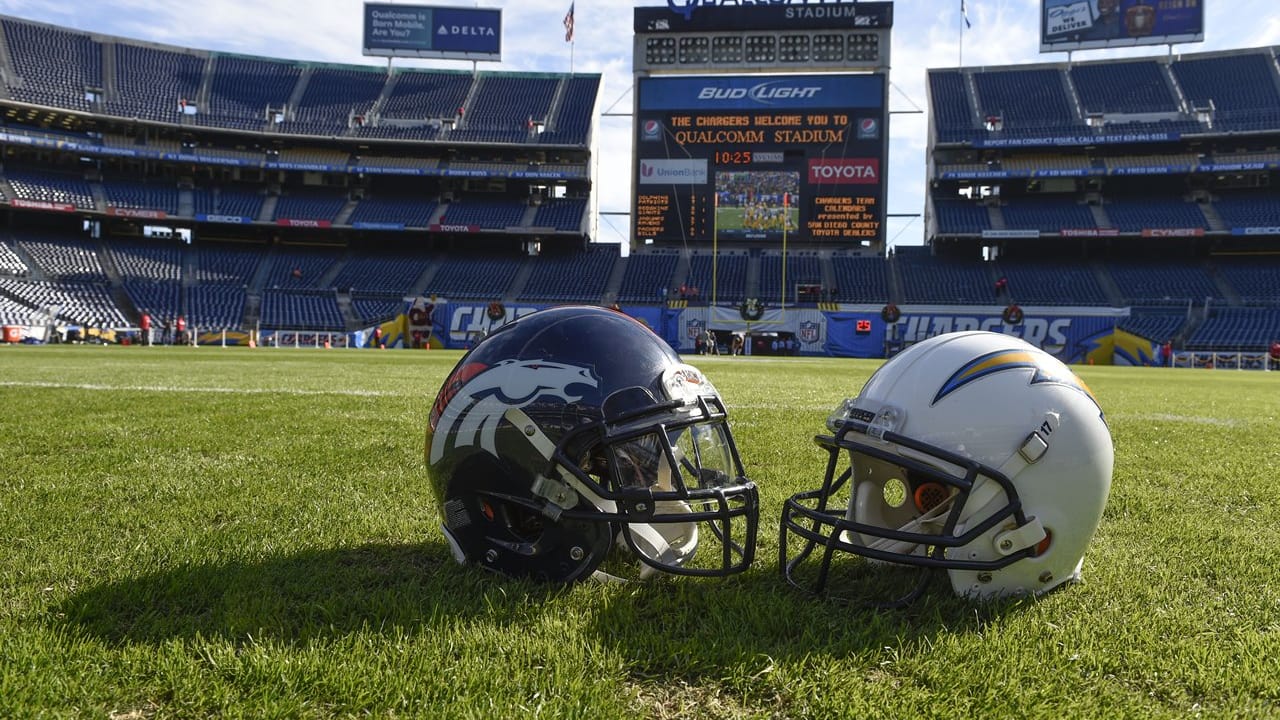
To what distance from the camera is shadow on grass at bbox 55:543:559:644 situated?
6.34 ft

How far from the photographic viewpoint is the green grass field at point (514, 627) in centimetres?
161

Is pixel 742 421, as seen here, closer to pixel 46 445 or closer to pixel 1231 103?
pixel 46 445

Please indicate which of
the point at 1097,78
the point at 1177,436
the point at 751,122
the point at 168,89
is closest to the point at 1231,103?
the point at 1097,78

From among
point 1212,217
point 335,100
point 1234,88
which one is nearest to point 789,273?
point 1212,217

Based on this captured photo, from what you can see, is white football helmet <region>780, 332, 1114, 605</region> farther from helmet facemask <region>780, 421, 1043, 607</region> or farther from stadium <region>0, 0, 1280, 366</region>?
stadium <region>0, 0, 1280, 366</region>

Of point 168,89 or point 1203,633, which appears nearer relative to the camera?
point 1203,633

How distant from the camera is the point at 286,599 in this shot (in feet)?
7.01

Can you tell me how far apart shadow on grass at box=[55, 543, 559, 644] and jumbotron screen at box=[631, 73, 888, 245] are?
32.5 meters

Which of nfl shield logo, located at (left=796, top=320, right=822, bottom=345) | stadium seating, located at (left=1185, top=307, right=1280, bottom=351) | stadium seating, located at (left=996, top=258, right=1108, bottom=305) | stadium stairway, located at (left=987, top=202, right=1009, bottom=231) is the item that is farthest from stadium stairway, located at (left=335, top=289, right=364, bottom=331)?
stadium seating, located at (left=1185, top=307, right=1280, bottom=351)

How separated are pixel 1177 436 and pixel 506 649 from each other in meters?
6.18

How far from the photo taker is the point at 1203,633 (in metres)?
2.00

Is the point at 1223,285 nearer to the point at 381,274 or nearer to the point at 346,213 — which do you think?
the point at 381,274

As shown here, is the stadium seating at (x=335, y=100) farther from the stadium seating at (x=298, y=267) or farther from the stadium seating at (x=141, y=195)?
the stadium seating at (x=141, y=195)

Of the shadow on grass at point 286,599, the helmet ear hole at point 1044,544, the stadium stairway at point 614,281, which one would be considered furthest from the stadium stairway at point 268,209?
the helmet ear hole at point 1044,544
